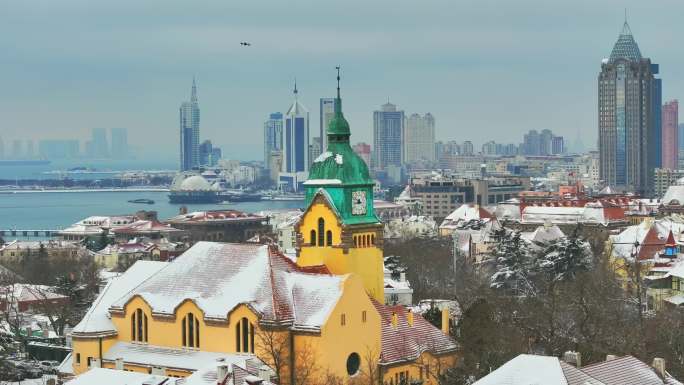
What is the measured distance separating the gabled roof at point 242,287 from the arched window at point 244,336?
20.5 inches

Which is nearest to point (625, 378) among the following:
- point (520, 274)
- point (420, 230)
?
point (520, 274)

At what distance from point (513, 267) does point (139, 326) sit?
35.1m

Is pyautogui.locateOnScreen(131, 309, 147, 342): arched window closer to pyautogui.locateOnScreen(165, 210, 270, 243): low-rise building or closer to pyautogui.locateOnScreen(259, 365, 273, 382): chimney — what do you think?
pyautogui.locateOnScreen(259, 365, 273, 382): chimney

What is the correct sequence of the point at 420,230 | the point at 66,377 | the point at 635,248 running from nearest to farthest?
the point at 66,377 < the point at 635,248 < the point at 420,230

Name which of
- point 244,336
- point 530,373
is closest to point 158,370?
point 244,336

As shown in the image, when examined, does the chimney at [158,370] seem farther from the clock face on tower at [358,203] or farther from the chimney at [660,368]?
the chimney at [660,368]

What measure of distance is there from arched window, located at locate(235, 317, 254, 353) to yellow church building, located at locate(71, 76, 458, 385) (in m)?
0.03

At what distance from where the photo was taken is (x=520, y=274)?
76.9 meters

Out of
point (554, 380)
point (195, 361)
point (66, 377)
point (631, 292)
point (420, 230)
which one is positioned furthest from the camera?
point (420, 230)

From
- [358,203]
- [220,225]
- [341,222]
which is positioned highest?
[358,203]

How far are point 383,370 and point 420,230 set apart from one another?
9045 centimetres

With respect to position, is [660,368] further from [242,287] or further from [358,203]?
[358,203]

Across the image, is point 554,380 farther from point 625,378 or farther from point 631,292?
point 631,292

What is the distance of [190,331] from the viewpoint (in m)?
45.1
